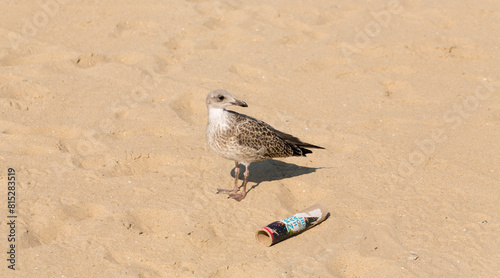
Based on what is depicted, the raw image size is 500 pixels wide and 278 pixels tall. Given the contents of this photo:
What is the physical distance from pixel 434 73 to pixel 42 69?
20.9ft

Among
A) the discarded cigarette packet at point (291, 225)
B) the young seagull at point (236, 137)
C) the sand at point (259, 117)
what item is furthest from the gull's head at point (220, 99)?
the discarded cigarette packet at point (291, 225)

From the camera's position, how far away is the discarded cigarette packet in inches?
212

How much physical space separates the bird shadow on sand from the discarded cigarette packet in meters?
1.01

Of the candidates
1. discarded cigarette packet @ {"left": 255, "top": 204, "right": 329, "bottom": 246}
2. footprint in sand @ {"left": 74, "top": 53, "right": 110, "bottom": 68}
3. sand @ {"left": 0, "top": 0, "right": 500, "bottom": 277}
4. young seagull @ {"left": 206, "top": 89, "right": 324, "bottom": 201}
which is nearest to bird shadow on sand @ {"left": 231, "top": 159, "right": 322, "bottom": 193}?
sand @ {"left": 0, "top": 0, "right": 500, "bottom": 277}

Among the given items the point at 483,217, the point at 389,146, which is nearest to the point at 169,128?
the point at 389,146

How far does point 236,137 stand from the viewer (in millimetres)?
6105

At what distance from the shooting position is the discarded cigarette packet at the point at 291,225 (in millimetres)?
5383

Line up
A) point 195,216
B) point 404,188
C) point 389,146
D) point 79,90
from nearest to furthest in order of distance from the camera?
point 195,216, point 404,188, point 389,146, point 79,90

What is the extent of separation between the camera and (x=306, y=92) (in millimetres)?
8594

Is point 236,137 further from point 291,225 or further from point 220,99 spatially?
point 291,225

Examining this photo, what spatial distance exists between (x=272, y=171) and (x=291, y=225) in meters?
1.59

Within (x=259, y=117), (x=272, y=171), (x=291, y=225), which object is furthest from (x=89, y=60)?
(x=291, y=225)

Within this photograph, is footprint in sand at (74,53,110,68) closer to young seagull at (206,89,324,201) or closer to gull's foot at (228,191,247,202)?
young seagull at (206,89,324,201)

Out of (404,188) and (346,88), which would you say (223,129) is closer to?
(404,188)
